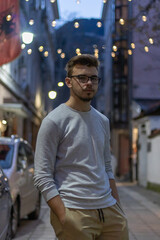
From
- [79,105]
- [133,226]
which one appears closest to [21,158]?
[133,226]

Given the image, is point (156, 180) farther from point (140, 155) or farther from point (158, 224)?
point (158, 224)

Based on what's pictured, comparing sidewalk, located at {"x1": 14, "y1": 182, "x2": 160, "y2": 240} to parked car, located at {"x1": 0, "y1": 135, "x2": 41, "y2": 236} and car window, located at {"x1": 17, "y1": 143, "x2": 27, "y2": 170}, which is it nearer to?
parked car, located at {"x1": 0, "y1": 135, "x2": 41, "y2": 236}

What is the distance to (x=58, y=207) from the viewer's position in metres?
3.22

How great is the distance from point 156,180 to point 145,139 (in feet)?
18.8

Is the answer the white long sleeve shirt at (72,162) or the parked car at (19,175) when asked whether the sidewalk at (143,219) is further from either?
the white long sleeve shirt at (72,162)

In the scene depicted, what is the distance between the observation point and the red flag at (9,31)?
1693 cm

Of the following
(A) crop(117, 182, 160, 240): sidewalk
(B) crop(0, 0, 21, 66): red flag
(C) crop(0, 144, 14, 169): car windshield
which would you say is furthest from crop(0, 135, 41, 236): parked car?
(B) crop(0, 0, 21, 66): red flag

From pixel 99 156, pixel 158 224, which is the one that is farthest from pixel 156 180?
pixel 99 156

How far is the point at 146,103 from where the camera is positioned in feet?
105

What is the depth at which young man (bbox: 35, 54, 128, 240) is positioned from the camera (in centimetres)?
327

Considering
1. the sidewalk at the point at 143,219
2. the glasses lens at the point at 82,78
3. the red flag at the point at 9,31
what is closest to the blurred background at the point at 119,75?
the red flag at the point at 9,31

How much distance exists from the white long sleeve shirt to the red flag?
13.2 m

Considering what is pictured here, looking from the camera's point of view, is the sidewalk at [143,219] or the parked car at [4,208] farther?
the sidewalk at [143,219]

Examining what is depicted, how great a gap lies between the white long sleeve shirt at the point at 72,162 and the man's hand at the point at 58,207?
3 centimetres
